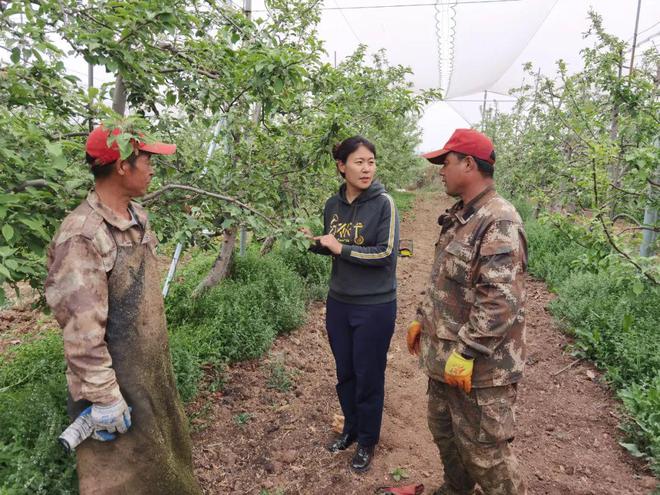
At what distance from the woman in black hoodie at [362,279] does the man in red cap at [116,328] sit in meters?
1.06

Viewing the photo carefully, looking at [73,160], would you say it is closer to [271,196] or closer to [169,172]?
[169,172]

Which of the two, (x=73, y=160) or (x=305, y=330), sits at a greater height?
(x=73, y=160)

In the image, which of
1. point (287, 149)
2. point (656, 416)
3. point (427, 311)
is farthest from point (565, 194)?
point (427, 311)

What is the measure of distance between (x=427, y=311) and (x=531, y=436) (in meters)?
1.70

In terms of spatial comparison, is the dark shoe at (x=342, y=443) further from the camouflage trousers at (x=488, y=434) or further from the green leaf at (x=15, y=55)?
the green leaf at (x=15, y=55)

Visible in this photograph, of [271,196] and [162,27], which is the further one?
[271,196]

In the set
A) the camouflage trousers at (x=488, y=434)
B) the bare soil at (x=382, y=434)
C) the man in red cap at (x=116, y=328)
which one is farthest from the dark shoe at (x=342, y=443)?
the man in red cap at (x=116, y=328)

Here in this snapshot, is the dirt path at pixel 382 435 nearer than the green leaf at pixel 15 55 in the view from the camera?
No

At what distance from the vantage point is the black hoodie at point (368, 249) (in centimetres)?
252

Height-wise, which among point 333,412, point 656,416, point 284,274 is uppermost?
point 284,274

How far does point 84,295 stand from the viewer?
153 cm

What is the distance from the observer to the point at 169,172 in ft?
9.07

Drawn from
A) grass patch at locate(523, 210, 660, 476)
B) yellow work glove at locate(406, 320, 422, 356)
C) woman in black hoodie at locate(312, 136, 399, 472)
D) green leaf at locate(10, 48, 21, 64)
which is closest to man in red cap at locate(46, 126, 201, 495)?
green leaf at locate(10, 48, 21, 64)

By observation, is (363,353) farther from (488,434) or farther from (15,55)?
(15,55)
